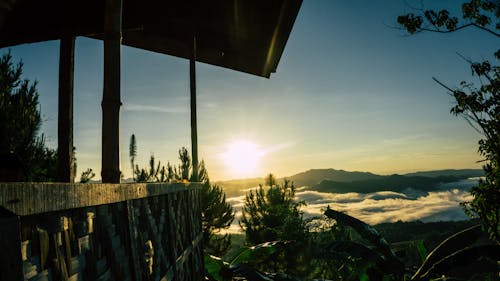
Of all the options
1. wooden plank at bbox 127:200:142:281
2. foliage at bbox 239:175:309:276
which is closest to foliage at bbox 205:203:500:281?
wooden plank at bbox 127:200:142:281

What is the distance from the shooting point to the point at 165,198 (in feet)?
8.89

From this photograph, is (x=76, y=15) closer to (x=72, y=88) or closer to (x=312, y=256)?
(x=72, y=88)

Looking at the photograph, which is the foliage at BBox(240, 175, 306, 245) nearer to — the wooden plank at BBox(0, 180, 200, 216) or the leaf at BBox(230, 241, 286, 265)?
the leaf at BBox(230, 241, 286, 265)

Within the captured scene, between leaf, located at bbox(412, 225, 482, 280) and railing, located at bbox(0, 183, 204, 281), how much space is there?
14.2 ft

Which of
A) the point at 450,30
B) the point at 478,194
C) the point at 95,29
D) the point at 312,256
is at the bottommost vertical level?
the point at 312,256

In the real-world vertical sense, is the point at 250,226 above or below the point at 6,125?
below

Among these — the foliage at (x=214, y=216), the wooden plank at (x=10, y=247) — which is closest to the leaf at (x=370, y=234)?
the wooden plank at (x=10, y=247)

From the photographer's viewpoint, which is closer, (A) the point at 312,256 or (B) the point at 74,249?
(B) the point at 74,249

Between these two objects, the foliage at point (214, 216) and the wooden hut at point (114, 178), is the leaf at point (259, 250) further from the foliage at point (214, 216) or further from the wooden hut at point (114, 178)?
the foliage at point (214, 216)

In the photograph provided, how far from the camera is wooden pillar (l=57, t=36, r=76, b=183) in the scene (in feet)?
12.9

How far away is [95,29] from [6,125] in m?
10.5

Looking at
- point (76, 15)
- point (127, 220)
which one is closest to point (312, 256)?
point (76, 15)

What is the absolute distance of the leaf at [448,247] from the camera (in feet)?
17.4

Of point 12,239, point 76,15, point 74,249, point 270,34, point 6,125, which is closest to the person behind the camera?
point 12,239
